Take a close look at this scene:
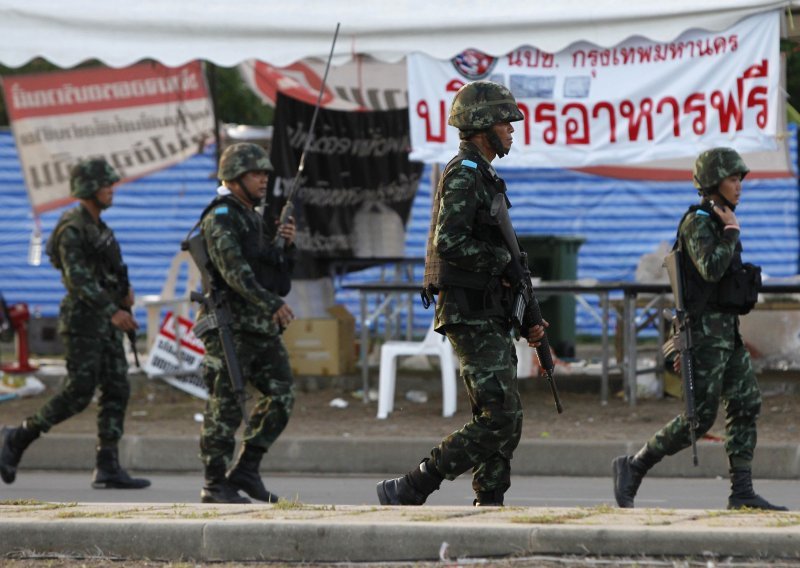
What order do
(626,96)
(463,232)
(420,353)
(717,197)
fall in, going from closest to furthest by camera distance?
(463,232) < (717,197) < (626,96) < (420,353)

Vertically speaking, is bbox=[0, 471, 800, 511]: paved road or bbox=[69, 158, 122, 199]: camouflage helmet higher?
bbox=[69, 158, 122, 199]: camouflage helmet

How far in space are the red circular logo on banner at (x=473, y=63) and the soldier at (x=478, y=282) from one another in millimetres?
5306

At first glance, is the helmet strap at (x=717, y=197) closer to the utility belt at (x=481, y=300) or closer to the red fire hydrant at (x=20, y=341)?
the utility belt at (x=481, y=300)

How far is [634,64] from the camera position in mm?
11883

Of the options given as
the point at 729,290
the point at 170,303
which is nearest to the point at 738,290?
the point at 729,290

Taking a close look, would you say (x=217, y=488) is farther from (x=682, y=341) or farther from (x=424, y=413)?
(x=424, y=413)

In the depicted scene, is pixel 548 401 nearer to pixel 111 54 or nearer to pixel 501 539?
pixel 111 54

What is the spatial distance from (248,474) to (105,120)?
6.70 metres

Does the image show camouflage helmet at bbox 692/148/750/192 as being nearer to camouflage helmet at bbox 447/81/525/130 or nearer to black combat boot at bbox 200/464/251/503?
camouflage helmet at bbox 447/81/525/130

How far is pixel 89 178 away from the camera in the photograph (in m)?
9.67

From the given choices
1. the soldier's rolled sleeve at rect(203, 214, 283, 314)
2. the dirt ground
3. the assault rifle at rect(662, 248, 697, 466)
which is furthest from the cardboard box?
the assault rifle at rect(662, 248, 697, 466)

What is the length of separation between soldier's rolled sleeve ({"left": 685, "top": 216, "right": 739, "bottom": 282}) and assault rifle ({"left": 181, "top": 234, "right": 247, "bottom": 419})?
2.36m

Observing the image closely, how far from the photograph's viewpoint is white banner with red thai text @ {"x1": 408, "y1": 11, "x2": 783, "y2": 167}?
1162 cm

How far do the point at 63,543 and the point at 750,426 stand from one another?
146 inches
